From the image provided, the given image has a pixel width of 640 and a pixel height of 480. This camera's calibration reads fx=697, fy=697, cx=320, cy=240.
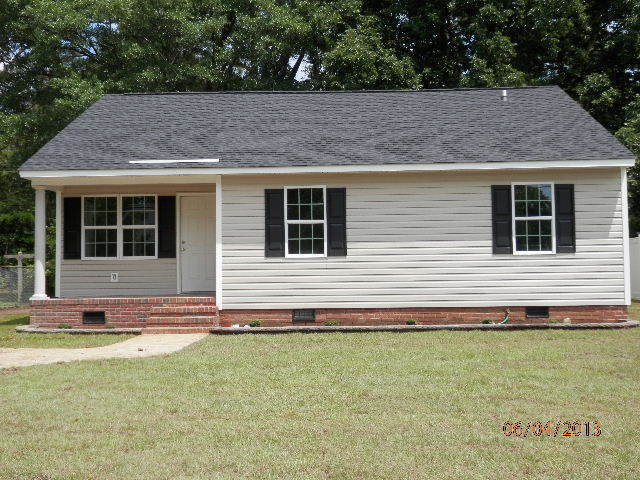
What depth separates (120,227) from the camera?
14.2 meters

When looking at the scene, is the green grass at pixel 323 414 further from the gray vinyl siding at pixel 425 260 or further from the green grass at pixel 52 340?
the gray vinyl siding at pixel 425 260

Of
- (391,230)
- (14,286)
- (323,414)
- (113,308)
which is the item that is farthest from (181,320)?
(14,286)

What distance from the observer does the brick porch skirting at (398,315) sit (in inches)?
498

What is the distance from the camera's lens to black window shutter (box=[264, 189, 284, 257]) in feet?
41.4

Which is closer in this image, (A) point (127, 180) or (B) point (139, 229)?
(A) point (127, 180)

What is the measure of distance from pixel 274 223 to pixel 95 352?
411 centimetres

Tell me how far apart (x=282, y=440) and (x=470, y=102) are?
11555mm

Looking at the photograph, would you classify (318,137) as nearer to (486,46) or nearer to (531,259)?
(531,259)

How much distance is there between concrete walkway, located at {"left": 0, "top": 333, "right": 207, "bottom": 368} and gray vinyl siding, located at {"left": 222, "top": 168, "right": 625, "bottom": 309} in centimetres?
193

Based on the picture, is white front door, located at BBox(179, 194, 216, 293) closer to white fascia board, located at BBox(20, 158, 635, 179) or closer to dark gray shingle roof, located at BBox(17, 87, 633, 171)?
dark gray shingle roof, located at BBox(17, 87, 633, 171)

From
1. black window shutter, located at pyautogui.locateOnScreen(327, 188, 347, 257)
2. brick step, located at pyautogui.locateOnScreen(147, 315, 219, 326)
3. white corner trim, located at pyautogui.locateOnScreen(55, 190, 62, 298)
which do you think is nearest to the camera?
brick step, located at pyautogui.locateOnScreen(147, 315, 219, 326)

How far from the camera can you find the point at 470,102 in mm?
15297

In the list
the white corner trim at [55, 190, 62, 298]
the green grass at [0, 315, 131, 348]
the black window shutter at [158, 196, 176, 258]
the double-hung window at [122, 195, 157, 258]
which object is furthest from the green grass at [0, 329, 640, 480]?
the white corner trim at [55, 190, 62, 298]

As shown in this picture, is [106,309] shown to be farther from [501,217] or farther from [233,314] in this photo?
[501,217]
